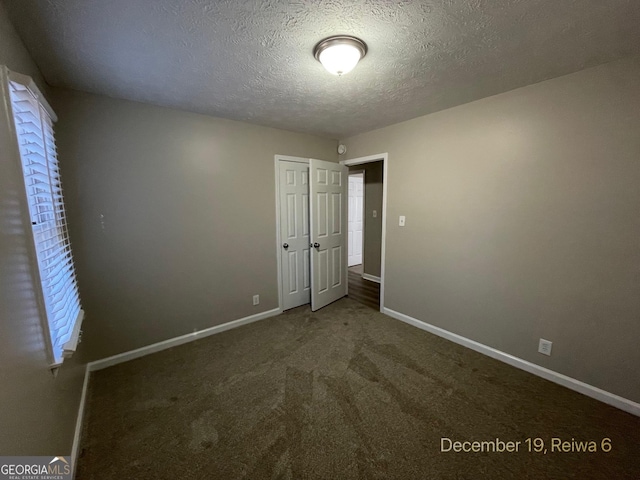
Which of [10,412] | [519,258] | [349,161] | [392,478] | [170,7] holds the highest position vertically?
[170,7]

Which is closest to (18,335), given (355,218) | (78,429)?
(78,429)

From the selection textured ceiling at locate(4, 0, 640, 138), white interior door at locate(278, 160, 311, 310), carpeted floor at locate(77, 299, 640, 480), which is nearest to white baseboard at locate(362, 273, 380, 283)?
white interior door at locate(278, 160, 311, 310)

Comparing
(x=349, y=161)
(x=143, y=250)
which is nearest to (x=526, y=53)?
(x=349, y=161)

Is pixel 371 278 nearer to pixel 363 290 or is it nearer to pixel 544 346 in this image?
pixel 363 290

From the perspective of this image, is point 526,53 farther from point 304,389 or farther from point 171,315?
point 171,315

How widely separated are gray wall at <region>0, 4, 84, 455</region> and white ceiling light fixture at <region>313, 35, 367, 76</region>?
1478 millimetres

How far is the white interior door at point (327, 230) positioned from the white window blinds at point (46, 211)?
2.32m

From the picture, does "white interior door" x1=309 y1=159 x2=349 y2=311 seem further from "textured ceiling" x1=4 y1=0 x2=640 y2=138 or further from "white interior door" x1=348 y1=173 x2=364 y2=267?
"white interior door" x1=348 y1=173 x2=364 y2=267

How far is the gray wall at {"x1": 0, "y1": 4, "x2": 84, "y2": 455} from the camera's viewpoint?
88 cm

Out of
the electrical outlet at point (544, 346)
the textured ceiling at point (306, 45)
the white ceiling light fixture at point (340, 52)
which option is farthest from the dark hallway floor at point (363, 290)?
the white ceiling light fixture at point (340, 52)

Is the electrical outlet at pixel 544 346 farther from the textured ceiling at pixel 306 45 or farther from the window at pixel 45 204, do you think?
the window at pixel 45 204

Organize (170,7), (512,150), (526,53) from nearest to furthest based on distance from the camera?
1. (170,7)
2. (526,53)
3. (512,150)

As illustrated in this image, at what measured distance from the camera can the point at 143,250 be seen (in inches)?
94.9

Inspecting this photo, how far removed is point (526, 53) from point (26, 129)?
111 inches
